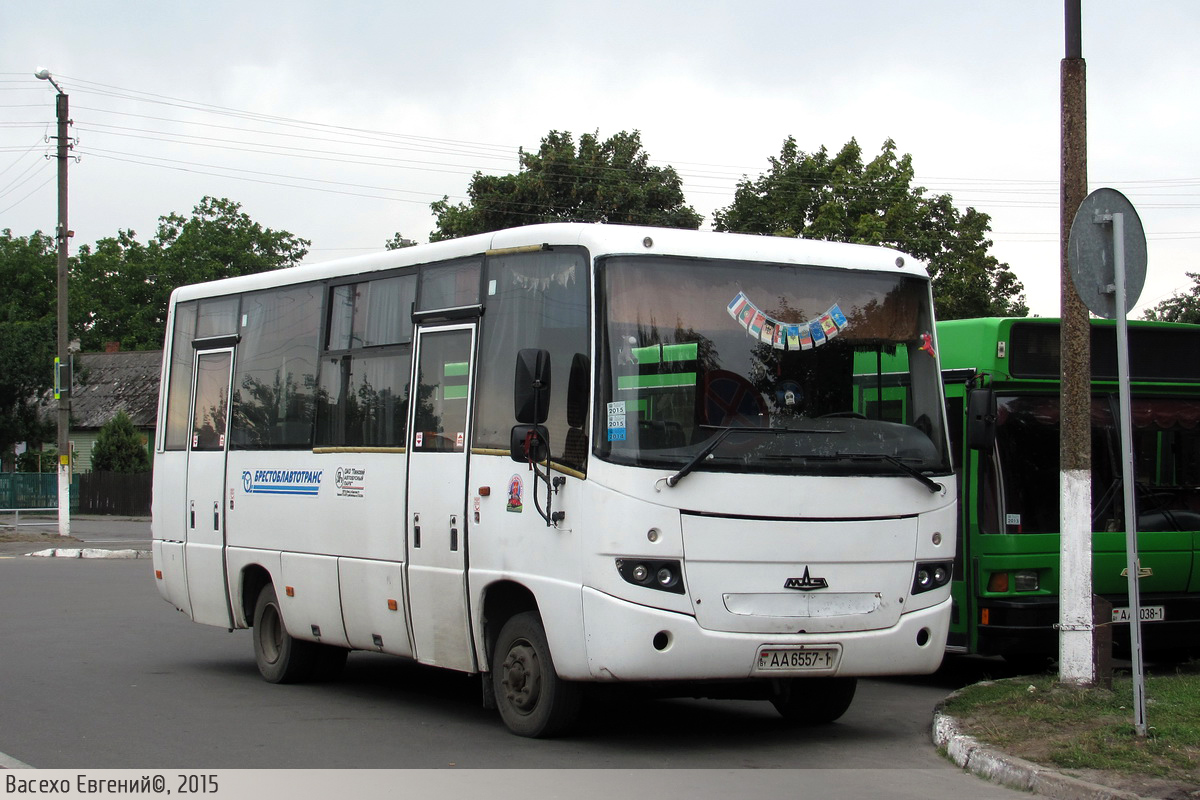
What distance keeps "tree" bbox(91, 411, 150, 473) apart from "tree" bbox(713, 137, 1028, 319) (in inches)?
921

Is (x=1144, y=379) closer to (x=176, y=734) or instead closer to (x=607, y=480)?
(x=607, y=480)

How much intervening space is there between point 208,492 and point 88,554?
1867 cm

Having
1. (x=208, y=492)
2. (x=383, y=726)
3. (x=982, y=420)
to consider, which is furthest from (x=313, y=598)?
(x=982, y=420)

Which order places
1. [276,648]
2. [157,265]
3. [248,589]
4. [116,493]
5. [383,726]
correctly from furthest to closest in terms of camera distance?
1. [157,265]
2. [116,493]
3. [248,589]
4. [276,648]
5. [383,726]

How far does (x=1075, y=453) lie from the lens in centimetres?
1002

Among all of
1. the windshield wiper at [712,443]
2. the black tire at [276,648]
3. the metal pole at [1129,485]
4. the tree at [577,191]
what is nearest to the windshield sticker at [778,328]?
the windshield wiper at [712,443]

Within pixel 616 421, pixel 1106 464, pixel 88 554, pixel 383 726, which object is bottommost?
pixel 88 554

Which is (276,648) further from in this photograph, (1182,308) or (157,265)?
(157,265)

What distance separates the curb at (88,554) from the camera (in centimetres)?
2967

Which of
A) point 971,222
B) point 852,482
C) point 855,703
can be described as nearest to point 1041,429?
point 855,703

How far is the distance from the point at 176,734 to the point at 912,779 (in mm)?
4561

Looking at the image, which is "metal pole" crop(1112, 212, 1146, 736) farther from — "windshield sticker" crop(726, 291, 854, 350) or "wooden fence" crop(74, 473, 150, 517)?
"wooden fence" crop(74, 473, 150, 517)

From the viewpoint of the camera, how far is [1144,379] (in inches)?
485

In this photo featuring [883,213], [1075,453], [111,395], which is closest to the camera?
[1075,453]
